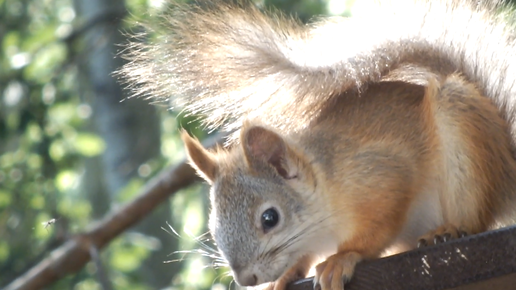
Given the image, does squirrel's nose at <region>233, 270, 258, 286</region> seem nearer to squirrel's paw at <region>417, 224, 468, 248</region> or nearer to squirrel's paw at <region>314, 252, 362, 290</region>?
squirrel's paw at <region>314, 252, 362, 290</region>

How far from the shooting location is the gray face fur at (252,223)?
1919 mm

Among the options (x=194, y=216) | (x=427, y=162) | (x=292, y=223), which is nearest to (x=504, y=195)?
(x=427, y=162)

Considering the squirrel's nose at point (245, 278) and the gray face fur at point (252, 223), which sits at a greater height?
the gray face fur at point (252, 223)

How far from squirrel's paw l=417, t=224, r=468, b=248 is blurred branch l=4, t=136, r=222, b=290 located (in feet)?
4.52

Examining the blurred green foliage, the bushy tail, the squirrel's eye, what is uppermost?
the bushy tail

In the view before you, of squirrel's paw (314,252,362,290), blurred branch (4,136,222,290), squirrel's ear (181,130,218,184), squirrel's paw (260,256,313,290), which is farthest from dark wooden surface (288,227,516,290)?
blurred branch (4,136,222,290)

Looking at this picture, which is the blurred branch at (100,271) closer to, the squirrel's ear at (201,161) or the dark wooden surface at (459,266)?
the squirrel's ear at (201,161)

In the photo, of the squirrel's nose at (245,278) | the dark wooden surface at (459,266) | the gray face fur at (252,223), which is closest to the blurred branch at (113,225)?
the gray face fur at (252,223)

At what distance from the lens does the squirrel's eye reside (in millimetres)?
2008

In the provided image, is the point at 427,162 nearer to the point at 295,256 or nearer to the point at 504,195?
the point at 504,195

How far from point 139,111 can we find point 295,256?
8.37 ft

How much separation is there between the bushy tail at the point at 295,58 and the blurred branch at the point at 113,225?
96cm

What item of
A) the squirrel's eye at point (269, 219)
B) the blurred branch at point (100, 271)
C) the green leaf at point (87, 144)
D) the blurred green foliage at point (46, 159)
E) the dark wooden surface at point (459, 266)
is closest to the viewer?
the dark wooden surface at point (459, 266)

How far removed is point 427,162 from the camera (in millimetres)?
2070
